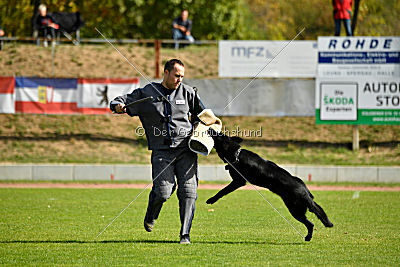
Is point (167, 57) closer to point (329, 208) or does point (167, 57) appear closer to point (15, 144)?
point (15, 144)

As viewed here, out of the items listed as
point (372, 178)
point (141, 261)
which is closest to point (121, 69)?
point (372, 178)

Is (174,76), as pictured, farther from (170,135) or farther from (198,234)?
(198,234)

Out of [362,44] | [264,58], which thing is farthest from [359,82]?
[264,58]

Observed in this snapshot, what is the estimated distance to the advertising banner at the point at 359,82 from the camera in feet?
64.8

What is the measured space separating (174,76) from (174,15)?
2652cm

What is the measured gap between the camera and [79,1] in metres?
32.8

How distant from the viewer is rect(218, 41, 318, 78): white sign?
66.9 feet

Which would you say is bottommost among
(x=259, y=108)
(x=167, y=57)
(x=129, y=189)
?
(x=129, y=189)

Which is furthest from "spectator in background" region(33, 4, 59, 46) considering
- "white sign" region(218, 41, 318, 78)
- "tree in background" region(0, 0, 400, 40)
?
"white sign" region(218, 41, 318, 78)

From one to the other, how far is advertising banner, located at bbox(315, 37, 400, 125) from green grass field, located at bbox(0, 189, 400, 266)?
657 cm

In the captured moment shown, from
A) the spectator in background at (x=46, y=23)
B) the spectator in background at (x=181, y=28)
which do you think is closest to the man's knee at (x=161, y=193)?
the spectator in background at (x=181, y=28)

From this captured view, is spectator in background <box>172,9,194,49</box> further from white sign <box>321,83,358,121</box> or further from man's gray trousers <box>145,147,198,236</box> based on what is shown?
man's gray trousers <box>145,147,198,236</box>

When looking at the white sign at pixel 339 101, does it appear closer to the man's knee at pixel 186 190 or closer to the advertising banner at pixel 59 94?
the advertising banner at pixel 59 94

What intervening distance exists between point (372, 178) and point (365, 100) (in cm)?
318
